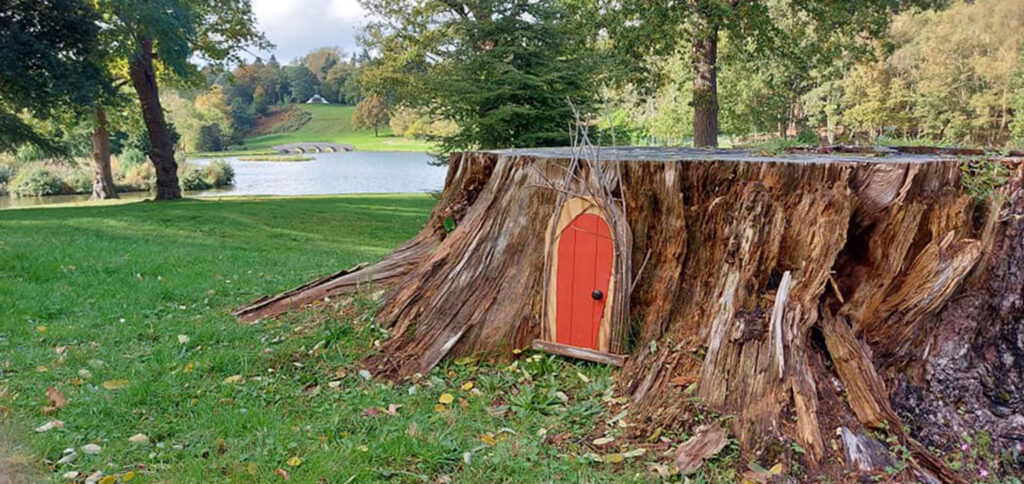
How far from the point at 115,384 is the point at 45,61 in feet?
41.9

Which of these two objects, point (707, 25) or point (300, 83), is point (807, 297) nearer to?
point (707, 25)

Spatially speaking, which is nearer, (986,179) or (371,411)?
(986,179)

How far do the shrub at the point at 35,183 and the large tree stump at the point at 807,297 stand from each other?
32.1 metres

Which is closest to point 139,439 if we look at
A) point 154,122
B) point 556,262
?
point 556,262

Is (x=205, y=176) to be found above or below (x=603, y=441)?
above

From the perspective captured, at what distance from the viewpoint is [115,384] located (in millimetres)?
3557

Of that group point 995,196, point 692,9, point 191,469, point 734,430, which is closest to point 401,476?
point 191,469

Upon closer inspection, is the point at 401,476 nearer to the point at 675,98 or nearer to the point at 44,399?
the point at 44,399

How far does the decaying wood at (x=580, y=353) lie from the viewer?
3.52m

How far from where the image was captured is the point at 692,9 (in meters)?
12.3

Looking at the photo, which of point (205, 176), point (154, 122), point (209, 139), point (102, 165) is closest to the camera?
point (154, 122)

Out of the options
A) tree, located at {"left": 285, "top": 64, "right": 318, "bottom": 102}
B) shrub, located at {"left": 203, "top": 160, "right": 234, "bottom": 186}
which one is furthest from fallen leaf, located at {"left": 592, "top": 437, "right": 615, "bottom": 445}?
tree, located at {"left": 285, "top": 64, "right": 318, "bottom": 102}

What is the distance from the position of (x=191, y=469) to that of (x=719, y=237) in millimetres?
2744

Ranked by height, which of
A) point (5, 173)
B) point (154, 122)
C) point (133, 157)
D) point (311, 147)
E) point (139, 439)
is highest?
point (311, 147)
